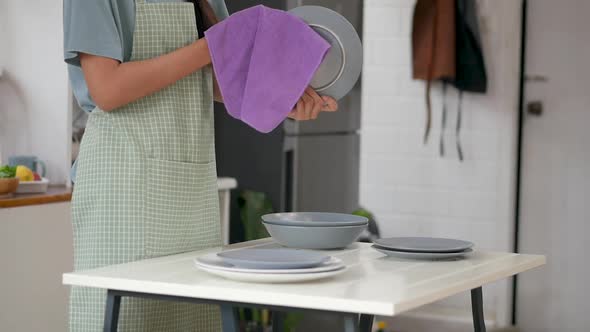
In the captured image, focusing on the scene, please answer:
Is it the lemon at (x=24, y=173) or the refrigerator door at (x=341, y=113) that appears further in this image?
the refrigerator door at (x=341, y=113)

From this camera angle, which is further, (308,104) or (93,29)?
(308,104)

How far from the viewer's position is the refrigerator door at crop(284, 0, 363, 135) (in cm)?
373

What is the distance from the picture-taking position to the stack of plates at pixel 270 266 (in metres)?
1.43

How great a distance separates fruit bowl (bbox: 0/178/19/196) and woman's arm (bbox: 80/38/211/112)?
1209 millimetres

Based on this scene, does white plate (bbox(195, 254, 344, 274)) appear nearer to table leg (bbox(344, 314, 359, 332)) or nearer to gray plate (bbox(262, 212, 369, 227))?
table leg (bbox(344, 314, 359, 332))

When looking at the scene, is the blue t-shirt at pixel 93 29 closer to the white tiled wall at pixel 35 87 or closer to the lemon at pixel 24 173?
the lemon at pixel 24 173

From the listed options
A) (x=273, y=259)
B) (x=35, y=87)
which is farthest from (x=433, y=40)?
(x=273, y=259)

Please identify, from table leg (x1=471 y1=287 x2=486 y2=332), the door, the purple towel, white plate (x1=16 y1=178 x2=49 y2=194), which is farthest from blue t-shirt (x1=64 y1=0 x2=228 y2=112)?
the door

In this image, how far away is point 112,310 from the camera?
151cm

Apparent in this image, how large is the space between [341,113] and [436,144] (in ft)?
3.55

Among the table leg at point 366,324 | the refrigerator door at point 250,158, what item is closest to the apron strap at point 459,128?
the refrigerator door at point 250,158

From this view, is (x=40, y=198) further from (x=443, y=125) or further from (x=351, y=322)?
(x=443, y=125)

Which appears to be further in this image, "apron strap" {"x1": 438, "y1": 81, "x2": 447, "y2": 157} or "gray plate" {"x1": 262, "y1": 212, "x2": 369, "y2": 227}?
"apron strap" {"x1": 438, "y1": 81, "x2": 447, "y2": 157}

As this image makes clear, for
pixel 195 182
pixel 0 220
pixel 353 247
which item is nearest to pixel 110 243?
pixel 195 182
